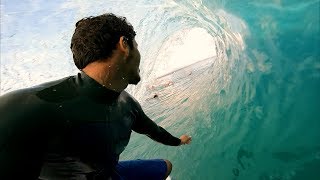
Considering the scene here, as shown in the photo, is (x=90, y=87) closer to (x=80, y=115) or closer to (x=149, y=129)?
(x=80, y=115)

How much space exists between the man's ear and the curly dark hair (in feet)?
0.07

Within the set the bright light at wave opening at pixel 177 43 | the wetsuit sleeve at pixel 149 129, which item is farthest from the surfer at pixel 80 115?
the bright light at wave opening at pixel 177 43

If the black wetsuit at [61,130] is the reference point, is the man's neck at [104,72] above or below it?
above

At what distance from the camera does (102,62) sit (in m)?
2.10

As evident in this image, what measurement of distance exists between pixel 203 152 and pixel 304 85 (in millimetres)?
1586

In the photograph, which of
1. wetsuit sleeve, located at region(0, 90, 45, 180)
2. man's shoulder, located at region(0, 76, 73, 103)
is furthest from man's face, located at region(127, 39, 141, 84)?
wetsuit sleeve, located at region(0, 90, 45, 180)

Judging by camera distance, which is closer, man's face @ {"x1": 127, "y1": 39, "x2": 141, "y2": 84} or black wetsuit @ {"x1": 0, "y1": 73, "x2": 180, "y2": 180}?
black wetsuit @ {"x1": 0, "y1": 73, "x2": 180, "y2": 180}

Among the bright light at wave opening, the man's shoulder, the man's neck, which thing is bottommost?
the bright light at wave opening

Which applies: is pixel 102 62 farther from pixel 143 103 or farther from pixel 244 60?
pixel 143 103

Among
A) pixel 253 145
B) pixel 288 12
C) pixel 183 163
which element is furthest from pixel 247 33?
pixel 183 163

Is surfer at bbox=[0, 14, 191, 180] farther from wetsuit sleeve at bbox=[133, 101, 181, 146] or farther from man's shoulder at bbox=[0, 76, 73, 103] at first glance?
wetsuit sleeve at bbox=[133, 101, 181, 146]

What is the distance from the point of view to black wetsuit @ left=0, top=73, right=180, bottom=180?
5.73 ft

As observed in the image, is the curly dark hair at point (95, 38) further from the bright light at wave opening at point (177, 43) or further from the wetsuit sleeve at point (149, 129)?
the bright light at wave opening at point (177, 43)

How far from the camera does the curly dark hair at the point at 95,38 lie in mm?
2080
